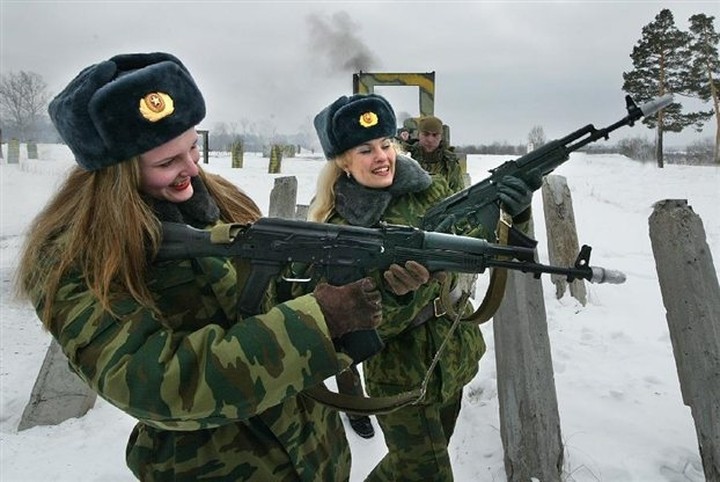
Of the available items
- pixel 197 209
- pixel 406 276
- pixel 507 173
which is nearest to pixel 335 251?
pixel 406 276

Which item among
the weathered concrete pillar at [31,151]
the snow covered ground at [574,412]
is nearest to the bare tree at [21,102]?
the weathered concrete pillar at [31,151]

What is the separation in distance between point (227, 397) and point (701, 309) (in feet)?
Answer: 7.29

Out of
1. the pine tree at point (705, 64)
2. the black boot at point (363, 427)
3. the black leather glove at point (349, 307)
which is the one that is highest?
the pine tree at point (705, 64)

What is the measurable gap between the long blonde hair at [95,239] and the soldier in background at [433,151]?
5.28m

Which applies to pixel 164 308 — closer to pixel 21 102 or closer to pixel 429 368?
pixel 429 368

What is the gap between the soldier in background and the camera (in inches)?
252

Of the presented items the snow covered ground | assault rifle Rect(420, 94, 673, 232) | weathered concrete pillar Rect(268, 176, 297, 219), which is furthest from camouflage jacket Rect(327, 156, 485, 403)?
weathered concrete pillar Rect(268, 176, 297, 219)

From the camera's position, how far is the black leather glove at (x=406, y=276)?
1653mm

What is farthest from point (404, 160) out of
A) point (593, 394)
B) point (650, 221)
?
point (593, 394)

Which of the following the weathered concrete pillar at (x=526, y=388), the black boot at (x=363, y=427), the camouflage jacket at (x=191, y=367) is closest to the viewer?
the camouflage jacket at (x=191, y=367)

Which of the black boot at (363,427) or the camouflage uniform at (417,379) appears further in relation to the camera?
the black boot at (363,427)

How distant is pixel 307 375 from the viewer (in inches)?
46.4

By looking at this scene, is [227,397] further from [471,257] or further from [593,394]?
[593,394]

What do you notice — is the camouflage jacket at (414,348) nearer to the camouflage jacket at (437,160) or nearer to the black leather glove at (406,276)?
the black leather glove at (406,276)
